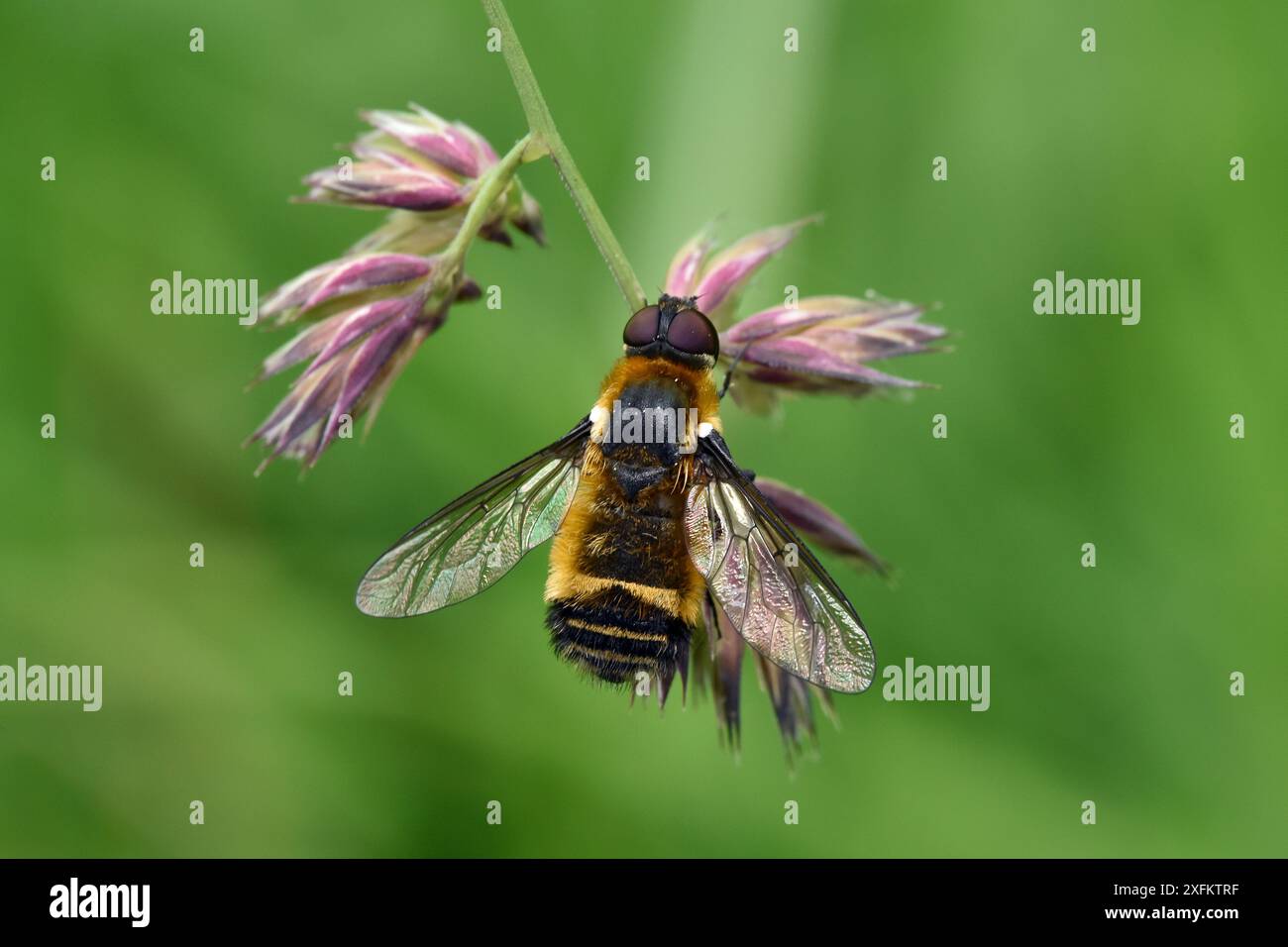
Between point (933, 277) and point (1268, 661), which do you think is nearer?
point (1268, 661)

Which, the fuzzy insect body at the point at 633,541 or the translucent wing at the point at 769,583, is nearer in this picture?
the translucent wing at the point at 769,583

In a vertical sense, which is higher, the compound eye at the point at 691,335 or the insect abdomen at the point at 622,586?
the compound eye at the point at 691,335

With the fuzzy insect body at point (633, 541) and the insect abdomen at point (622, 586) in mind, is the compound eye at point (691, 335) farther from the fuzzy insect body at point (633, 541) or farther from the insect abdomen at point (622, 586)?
the insect abdomen at point (622, 586)

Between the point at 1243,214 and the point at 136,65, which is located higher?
the point at 136,65

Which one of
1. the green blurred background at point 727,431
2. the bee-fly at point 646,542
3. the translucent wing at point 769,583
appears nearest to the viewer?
the translucent wing at point 769,583

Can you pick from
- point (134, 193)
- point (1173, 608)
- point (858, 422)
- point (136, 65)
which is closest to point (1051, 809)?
point (1173, 608)

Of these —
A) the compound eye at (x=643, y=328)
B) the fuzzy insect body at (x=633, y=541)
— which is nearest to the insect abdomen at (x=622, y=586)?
the fuzzy insect body at (x=633, y=541)
